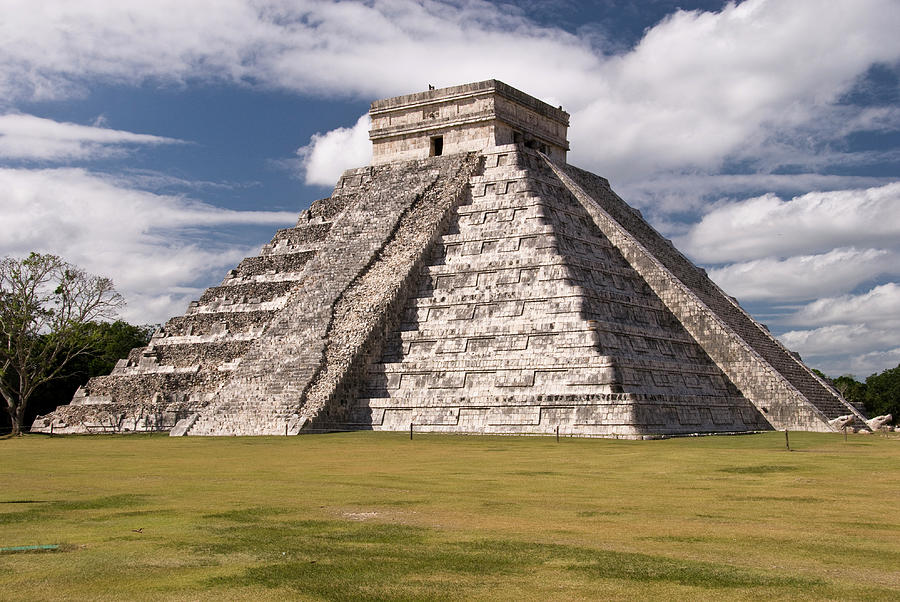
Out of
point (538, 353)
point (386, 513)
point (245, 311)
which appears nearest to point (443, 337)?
point (538, 353)

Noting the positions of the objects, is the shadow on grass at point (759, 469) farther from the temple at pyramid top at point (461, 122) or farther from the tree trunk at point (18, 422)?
the tree trunk at point (18, 422)

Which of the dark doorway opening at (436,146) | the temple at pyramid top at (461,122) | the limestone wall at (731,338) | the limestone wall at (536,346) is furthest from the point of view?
the dark doorway opening at (436,146)

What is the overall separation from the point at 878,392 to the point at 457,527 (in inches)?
2026

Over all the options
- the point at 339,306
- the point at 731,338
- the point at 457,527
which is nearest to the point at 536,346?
the point at 731,338

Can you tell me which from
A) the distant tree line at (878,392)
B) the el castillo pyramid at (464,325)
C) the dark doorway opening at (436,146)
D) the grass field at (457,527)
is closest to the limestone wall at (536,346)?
the el castillo pyramid at (464,325)

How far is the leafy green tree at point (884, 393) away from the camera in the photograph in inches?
1961

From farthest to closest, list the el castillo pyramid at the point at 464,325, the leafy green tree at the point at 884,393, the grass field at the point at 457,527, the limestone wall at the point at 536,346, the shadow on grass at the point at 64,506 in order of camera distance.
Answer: the leafy green tree at the point at 884,393 → the el castillo pyramid at the point at 464,325 → the limestone wall at the point at 536,346 → the shadow on grass at the point at 64,506 → the grass field at the point at 457,527

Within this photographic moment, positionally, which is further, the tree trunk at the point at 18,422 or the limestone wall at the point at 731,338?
the tree trunk at the point at 18,422

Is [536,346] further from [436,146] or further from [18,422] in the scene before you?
[18,422]

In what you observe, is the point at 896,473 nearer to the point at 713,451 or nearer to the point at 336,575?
the point at 713,451

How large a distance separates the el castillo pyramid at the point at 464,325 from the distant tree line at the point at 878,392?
23801 mm

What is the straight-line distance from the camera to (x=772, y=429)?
24.3 metres

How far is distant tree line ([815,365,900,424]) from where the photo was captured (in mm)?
50000

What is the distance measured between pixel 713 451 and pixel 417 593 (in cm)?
1192
